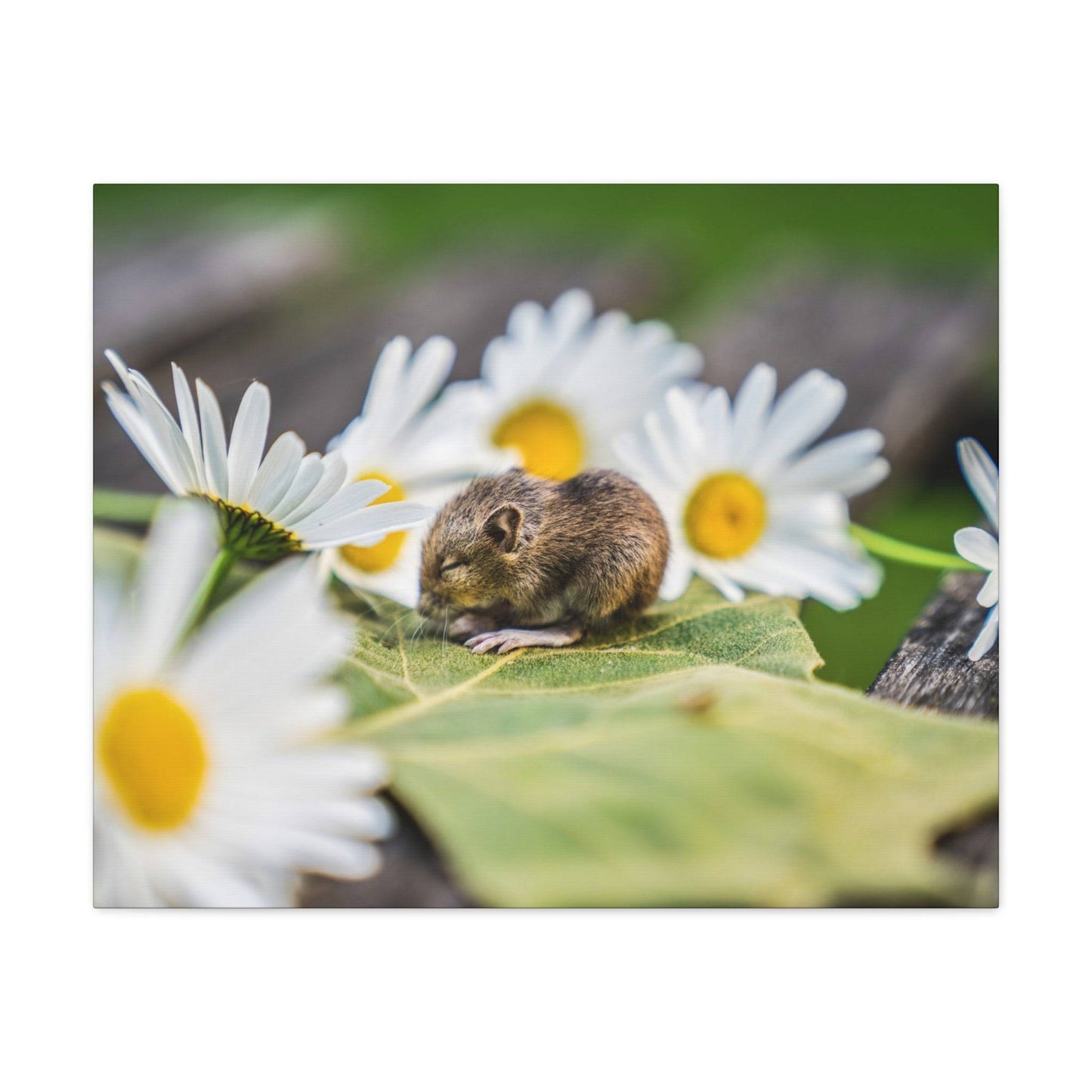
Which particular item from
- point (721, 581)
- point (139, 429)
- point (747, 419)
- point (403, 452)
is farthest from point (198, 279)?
point (721, 581)

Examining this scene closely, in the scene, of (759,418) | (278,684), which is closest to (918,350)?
(759,418)

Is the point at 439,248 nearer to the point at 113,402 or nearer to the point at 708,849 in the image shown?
the point at 113,402

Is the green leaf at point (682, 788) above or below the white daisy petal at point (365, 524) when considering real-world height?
below

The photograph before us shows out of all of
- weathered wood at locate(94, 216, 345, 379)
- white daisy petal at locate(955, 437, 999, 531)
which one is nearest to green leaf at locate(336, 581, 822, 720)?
white daisy petal at locate(955, 437, 999, 531)

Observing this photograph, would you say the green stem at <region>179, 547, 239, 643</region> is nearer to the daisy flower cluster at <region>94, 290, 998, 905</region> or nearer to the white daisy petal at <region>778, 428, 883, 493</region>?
the daisy flower cluster at <region>94, 290, 998, 905</region>

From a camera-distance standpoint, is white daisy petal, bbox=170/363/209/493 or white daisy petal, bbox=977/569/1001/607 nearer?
white daisy petal, bbox=170/363/209/493

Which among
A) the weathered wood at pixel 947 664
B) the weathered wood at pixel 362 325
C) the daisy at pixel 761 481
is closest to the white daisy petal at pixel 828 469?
the daisy at pixel 761 481

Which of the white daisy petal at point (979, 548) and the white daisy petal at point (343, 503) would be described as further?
the white daisy petal at point (979, 548)

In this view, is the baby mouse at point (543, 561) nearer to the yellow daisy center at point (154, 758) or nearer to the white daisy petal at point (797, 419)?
the white daisy petal at point (797, 419)
